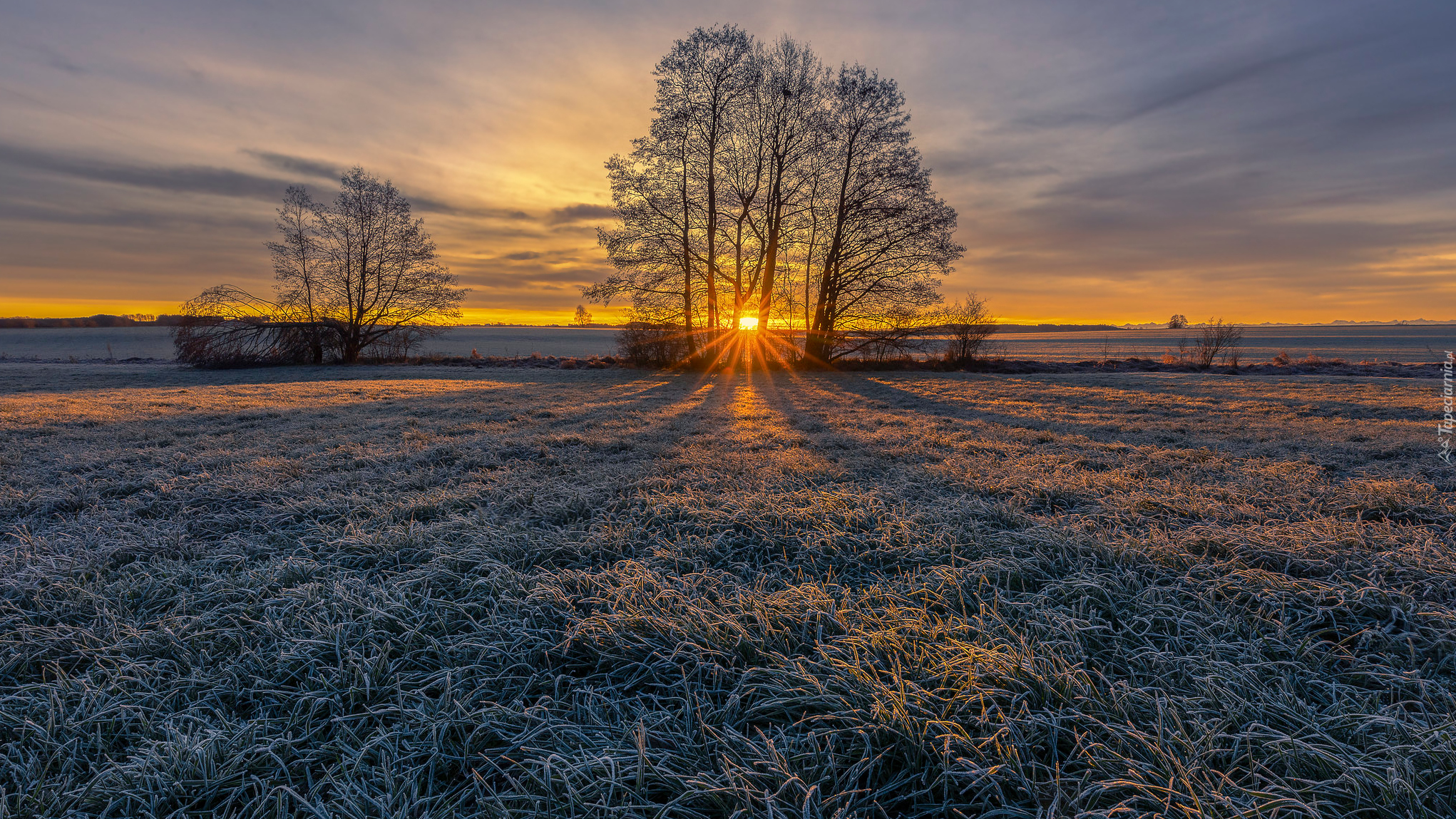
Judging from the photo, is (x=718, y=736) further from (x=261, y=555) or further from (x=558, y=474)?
(x=558, y=474)

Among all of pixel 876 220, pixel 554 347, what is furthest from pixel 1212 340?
pixel 554 347

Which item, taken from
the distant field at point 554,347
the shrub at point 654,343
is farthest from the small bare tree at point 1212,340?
the shrub at point 654,343

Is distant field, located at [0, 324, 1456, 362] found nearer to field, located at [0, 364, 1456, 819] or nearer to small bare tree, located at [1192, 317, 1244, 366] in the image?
small bare tree, located at [1192, 317, 1244, 366]

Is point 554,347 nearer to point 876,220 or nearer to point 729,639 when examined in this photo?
point 876,220

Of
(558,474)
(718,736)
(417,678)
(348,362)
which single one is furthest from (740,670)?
(348,362)

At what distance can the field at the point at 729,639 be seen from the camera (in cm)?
141

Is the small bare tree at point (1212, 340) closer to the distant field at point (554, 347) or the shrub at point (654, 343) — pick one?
the distant field at point (554, 347)

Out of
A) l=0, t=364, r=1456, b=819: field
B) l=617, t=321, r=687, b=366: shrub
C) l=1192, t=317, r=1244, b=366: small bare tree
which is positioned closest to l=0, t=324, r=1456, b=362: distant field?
l=1192, t=317, r=1244, b=366: small bare tree

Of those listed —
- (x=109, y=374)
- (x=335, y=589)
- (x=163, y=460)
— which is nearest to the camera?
(x=335, y=589)

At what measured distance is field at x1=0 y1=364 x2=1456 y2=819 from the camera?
1413 mm

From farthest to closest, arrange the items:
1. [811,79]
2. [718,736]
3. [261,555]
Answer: [811,79], [261,555], [718,736]

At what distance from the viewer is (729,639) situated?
204cm

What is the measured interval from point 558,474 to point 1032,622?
381 centimetres

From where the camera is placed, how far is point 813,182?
62.0ft
